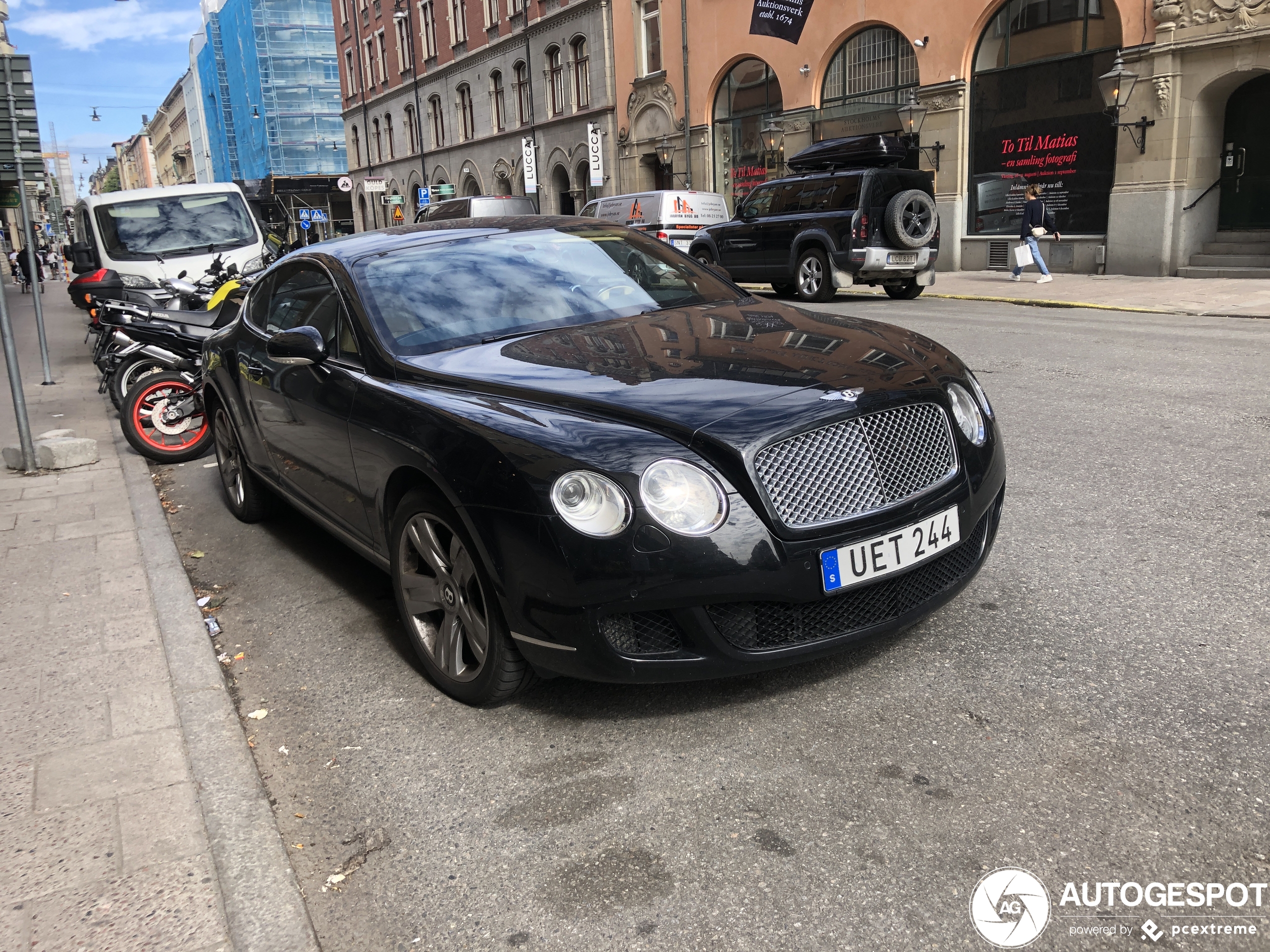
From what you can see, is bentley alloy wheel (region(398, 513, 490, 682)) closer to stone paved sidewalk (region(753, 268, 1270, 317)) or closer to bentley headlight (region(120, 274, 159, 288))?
bentley headlight (region(120, 274, 159, 288))

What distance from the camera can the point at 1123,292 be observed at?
1686cm

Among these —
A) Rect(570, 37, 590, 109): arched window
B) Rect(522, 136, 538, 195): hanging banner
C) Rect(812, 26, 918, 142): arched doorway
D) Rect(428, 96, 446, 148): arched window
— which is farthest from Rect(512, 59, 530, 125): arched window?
Rect(812, 26, 918, 142): arched doorway

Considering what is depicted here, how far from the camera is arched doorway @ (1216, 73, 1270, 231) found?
712 inches

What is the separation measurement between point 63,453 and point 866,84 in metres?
22.0

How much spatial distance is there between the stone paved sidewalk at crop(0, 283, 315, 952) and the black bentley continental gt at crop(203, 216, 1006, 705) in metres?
0.81

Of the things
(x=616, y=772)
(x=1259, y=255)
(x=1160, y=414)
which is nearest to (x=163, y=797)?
(x=616, y=772)

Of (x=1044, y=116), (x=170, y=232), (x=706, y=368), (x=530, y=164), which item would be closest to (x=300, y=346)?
(x=706, y=368)

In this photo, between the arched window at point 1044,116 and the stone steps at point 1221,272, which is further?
the arched window at point 1044,116

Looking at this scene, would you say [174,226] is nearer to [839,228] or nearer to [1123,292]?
[839,228]

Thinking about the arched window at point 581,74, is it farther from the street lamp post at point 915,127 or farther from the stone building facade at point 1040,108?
the street lamp post at point 915,127

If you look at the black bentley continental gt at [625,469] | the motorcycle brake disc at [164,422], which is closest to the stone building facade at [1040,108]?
the motorcycle brake disc at [164,422]

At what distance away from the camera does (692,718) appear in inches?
126

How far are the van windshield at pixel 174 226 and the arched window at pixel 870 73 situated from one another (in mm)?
14857

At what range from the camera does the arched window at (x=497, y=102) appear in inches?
1694
